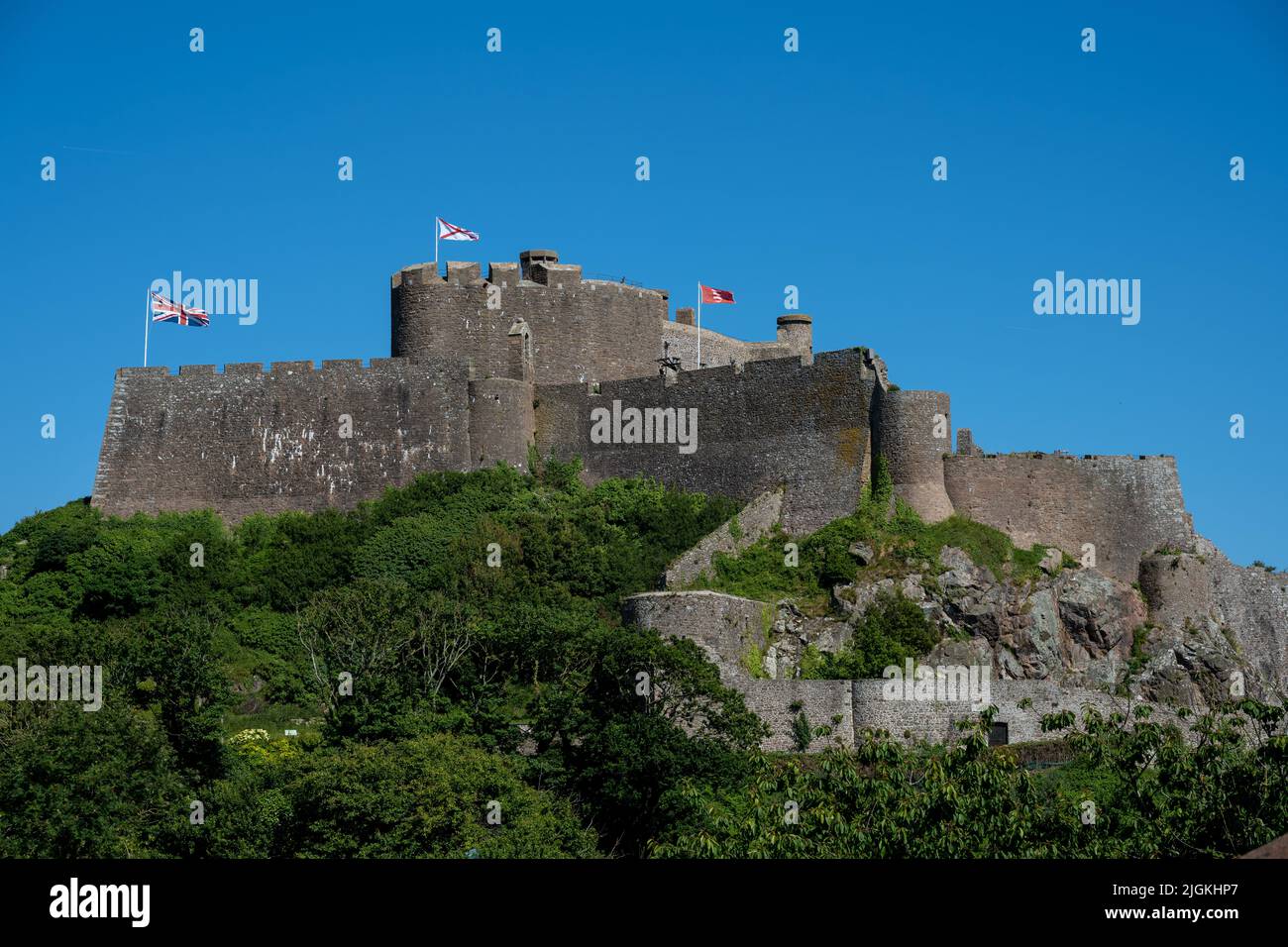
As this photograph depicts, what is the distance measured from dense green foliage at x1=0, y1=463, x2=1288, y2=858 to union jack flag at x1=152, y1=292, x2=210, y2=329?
6.20 m

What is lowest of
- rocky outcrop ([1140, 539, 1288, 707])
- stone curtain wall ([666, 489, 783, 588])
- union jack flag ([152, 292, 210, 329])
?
rocky outcrop ([1140, 539, 1288, 707])

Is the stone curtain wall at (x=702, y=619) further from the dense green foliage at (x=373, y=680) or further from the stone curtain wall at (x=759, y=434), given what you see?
the stone curtain wall at (x=759, y=434)

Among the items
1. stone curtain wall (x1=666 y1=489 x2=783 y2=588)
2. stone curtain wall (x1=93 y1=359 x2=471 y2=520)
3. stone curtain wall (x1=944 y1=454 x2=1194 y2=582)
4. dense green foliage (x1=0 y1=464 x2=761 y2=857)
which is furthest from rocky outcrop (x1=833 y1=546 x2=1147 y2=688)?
stone curtain wall (x1=93 y1=359 x2=471 y2=520)

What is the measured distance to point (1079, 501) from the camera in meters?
44.3

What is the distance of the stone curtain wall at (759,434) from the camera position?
45750 millimetres

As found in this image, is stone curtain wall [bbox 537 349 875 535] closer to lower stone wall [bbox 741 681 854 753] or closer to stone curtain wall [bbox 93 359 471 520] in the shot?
stone curtain wall [bbox 93 359 471 520]

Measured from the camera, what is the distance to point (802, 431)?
1838 inches

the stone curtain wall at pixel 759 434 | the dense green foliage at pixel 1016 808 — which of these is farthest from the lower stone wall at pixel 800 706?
the dense green foliage at pixel 1016 808

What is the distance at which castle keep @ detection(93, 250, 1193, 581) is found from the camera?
44.4 metres

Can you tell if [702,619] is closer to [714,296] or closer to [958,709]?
[958,709]

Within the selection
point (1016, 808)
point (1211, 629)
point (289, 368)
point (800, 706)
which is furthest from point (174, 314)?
point (1016, 808)

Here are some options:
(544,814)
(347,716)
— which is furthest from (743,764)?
(347,716)

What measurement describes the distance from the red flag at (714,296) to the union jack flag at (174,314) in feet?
44.0

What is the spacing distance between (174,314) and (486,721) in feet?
65.4
